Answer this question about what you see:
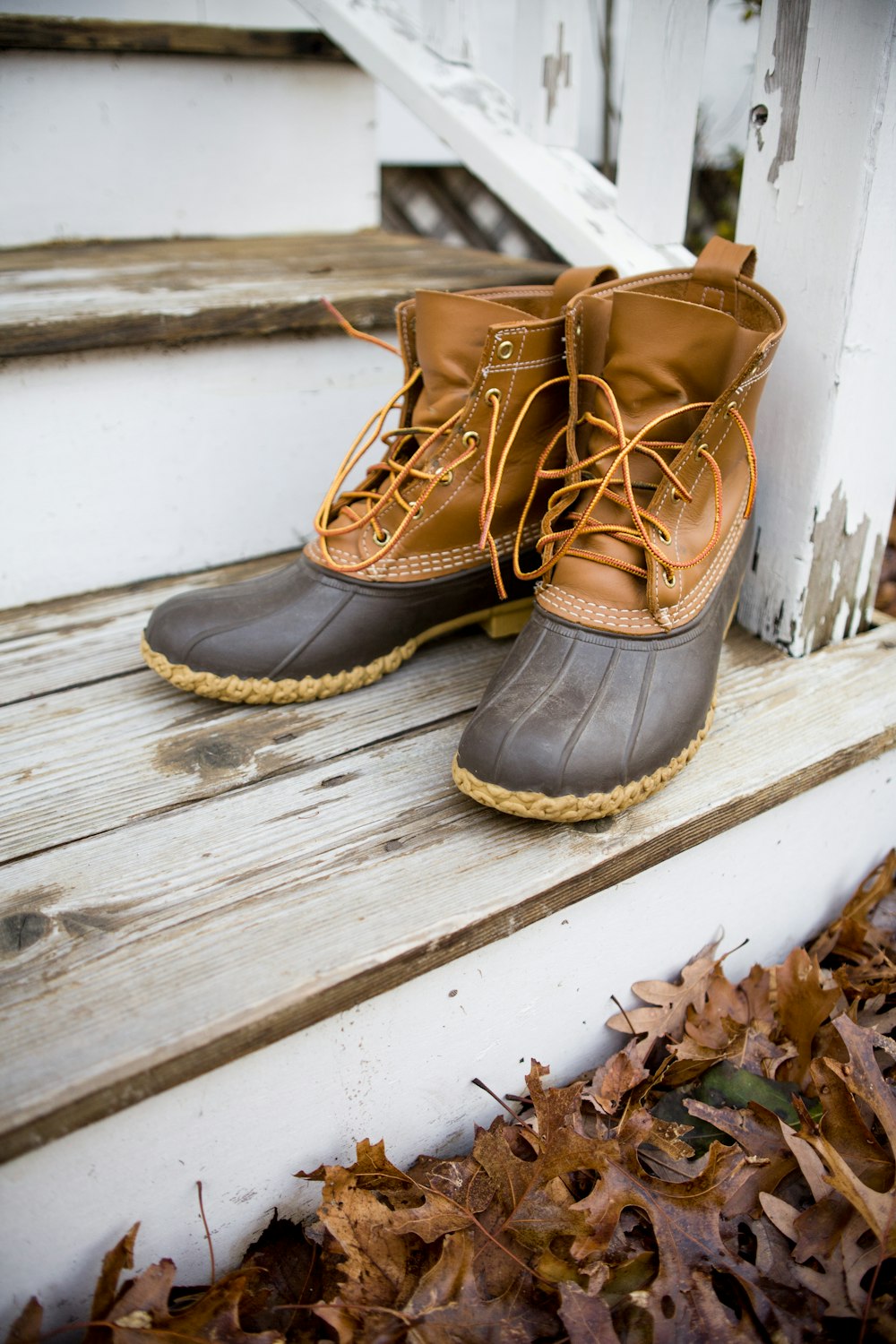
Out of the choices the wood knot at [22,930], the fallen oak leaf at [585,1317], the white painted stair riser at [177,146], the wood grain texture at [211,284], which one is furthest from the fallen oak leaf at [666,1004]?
the white painted stair riser at [177,146]

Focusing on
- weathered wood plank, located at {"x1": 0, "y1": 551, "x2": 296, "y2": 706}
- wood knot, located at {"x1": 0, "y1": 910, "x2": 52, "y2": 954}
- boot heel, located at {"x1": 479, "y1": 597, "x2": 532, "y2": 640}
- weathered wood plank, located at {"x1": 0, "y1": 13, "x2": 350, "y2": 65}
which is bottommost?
weathered wood plank, located at {"x1": 0, "y1": 551, "x2": 296, "y2": 706}

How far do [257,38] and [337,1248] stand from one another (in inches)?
73.6

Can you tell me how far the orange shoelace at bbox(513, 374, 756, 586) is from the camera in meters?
0.91

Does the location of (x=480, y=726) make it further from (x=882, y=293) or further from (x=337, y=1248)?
(x=882, y=293)

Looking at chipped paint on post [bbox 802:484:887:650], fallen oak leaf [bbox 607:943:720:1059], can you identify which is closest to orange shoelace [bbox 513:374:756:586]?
chipped paint on post [bbox 802:484:887:650]

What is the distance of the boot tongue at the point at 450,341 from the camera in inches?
39.3

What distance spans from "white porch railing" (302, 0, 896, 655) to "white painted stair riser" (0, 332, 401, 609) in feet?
1.43

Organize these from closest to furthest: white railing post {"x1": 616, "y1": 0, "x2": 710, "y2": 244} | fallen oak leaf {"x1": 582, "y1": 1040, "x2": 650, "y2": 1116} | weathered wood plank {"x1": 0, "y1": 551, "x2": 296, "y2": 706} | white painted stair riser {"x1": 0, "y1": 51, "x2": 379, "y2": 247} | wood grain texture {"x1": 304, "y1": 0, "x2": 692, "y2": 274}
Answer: fallen oak leaf {"x1": 582, "y1": 1040, "x2": 650, "y2": 1116} → weathered wood plank {"x1": 0, "y1": 551, "x2": 296, "y2": 706} → white railing post {"x1": 616, "y1": 0, "x2": 710, "y2": 244} → wood grain texture {"x1": 304, "y1": 0, "x2": 692, "y2": 274} → white painted stair riser {"x1": 0, "y1": 51, "x2": 379, "y2": 247}

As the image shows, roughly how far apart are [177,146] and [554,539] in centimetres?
126

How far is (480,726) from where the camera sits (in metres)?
0.86

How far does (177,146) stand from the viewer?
1705 millimetres

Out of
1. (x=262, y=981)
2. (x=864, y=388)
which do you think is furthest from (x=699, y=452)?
(x=262, y=981)

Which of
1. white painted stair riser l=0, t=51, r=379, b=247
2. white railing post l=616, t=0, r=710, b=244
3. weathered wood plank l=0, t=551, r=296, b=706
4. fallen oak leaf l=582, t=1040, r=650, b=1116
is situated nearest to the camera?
fallen oak leaf l=582, t=1040, r=650, b=1116

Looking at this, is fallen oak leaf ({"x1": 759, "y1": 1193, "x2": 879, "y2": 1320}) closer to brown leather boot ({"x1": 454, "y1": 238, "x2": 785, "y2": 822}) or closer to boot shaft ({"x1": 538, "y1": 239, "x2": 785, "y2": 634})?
brown leather boot ({"x1": 454, "y1": 238, "x2": 785, "y2": 822})
